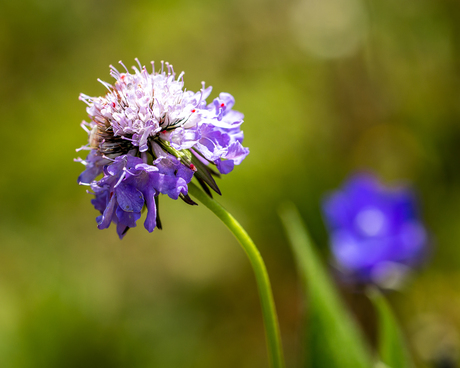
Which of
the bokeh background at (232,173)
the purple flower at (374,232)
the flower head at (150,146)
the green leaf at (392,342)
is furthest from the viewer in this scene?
the bokeh background at (232,173)

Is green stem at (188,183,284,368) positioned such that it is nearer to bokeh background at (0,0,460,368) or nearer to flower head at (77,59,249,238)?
flower head at (77,59,249,238)

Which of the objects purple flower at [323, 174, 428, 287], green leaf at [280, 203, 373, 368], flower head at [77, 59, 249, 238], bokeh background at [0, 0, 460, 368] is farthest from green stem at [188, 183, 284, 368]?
purple flower at [323, 174, 428, 287]

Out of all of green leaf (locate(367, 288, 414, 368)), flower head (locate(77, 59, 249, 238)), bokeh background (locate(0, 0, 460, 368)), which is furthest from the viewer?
bokeh background (locate(0, 0, 460, 368))

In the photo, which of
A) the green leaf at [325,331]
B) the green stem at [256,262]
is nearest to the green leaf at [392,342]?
the green leaf at [325,331]

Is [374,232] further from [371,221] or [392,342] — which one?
[392,342]

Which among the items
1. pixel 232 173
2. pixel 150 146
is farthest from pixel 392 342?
pixel 232 173

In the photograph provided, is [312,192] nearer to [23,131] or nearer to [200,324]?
[200,324]

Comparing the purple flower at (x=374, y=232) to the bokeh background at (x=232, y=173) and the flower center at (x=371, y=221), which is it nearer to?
the flower center at (x=371, y=221)
